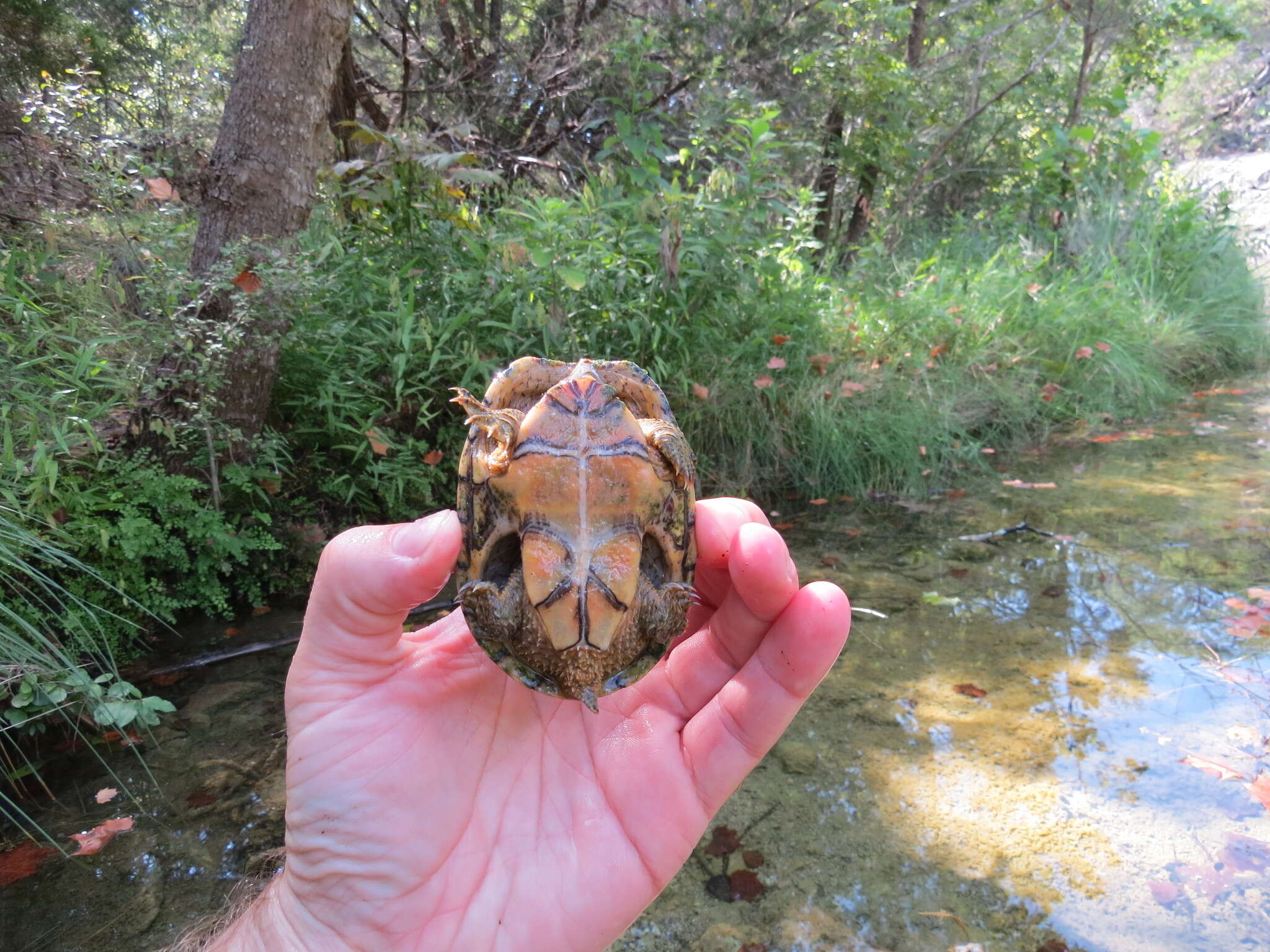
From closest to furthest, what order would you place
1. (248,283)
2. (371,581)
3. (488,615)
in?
(371,581) → (488,615) → (248,283)

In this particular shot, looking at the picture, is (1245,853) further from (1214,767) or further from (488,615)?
(488,615)

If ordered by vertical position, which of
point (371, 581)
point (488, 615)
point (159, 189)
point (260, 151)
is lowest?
point (488, 615)

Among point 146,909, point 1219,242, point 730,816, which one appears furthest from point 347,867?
point 1219,242

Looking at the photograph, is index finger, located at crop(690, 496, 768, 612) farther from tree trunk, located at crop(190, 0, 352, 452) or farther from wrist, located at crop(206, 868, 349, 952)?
tree trunk, located at crop(190, 0, 352, 452)

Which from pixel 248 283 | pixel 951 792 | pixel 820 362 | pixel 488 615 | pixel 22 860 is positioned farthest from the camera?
pixel 820 362

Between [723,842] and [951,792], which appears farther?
[951,792]

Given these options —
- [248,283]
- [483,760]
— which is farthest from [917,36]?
[483,760]

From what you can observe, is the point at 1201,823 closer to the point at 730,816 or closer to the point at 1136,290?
the point at 730,816
